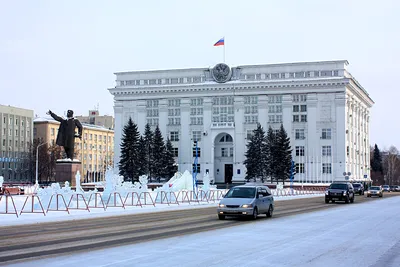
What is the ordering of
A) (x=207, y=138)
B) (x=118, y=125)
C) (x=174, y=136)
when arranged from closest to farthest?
(x=207, y=138), (x=174, y=136), (x=118, y=125)

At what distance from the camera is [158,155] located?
333ft

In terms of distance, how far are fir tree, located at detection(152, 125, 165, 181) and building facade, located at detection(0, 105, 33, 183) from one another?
33152 mm

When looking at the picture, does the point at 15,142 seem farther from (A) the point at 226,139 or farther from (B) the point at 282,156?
(B) the point at 282,156

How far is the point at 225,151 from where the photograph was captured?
359ft

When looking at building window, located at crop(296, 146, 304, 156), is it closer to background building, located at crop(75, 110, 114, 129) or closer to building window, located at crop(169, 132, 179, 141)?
building window, located at crop(169, 132, 179, 141)

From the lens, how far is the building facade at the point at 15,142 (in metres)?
116

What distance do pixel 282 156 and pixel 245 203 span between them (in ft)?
230

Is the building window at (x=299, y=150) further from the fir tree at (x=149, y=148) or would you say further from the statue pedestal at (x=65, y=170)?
the statue pedestal at (x=65, y=170)

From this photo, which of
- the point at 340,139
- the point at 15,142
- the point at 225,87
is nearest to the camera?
the point at 340,139

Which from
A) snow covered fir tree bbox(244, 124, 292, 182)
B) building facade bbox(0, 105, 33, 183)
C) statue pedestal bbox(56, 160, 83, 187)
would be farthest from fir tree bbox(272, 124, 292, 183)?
statue pedestal bbox(56, 160, 83, 187)

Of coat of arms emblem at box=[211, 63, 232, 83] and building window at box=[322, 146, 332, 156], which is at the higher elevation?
coat of arms emblem at box=[211, 63, 232, 83]

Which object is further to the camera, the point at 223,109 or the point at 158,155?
the point at 223,109

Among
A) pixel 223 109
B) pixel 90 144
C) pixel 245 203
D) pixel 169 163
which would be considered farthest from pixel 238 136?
pixel 245 203

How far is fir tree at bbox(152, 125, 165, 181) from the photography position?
101 meters
